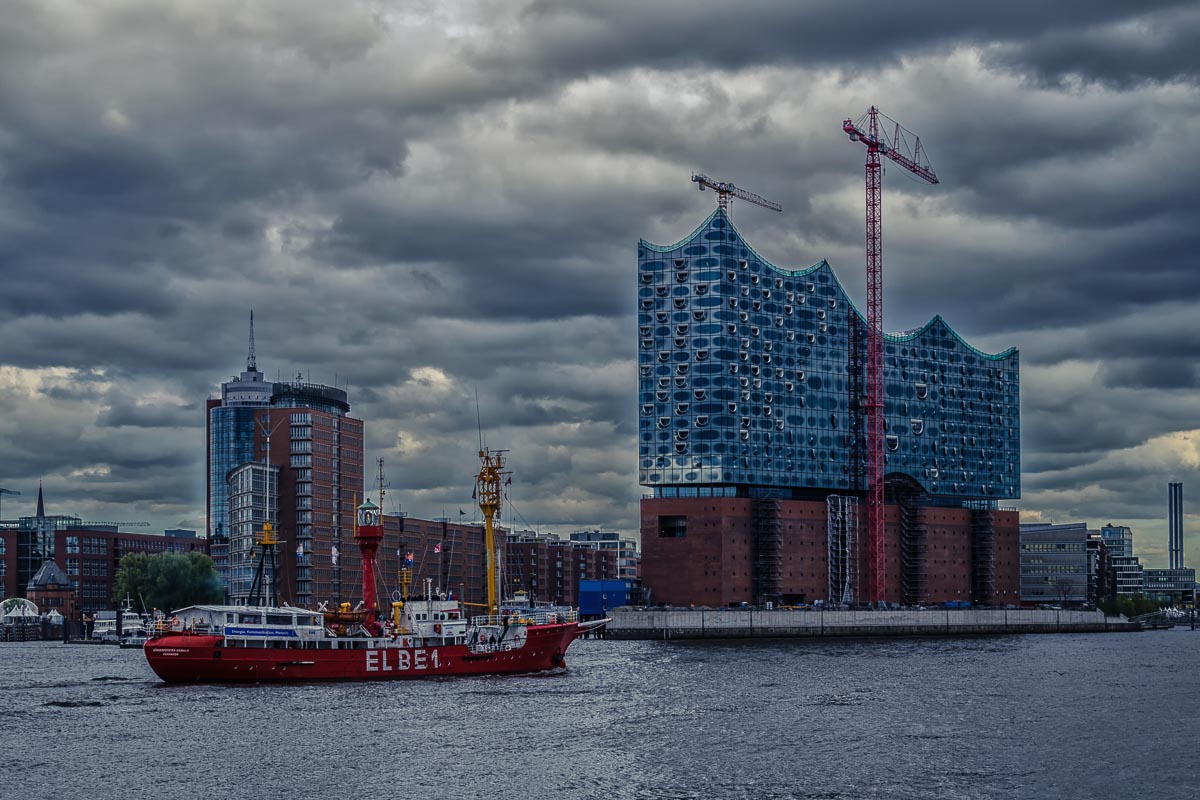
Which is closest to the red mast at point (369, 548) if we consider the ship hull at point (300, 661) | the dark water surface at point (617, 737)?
the ship hull at point (300, 661)

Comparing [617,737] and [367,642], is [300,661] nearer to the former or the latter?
[367,642]

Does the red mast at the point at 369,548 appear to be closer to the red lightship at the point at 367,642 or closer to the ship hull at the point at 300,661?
the red lightship at the point at 367,642

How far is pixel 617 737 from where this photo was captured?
86.4 metres

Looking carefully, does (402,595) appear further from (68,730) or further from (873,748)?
(873,748)

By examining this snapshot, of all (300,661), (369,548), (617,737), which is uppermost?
(369,548)

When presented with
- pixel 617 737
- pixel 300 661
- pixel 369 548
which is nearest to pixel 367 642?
pixel 300 661

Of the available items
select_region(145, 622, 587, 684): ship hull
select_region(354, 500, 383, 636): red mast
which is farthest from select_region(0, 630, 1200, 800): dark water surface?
select_region(354, 500, 383, 636): red mast

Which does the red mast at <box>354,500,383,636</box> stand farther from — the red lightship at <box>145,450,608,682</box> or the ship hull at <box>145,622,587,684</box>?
the ship hull at <box>145,622,587,684</box>

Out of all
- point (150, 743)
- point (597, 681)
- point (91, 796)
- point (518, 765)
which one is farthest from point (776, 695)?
point (91, 796)

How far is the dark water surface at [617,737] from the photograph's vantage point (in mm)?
70062

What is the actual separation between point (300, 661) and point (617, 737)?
127ft

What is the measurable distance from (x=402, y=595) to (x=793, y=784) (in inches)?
2485

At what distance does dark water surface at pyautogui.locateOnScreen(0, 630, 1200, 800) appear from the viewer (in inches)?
2758

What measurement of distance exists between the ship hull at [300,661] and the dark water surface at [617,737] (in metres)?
1.65
